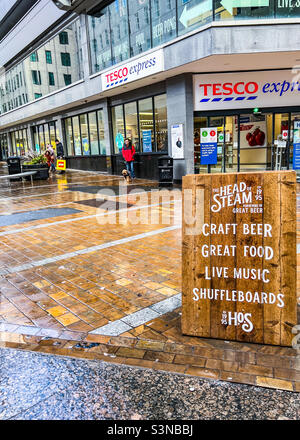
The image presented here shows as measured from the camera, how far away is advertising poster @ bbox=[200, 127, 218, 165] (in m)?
13.5

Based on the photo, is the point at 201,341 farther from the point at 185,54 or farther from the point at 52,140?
the point at 52,140

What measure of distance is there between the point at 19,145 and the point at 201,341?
36.3 m

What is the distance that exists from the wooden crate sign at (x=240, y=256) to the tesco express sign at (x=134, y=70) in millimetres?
11049

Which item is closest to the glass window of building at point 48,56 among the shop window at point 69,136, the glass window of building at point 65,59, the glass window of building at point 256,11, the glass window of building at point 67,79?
the glass window of building at point 65,59

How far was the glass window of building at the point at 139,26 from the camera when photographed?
13734mm

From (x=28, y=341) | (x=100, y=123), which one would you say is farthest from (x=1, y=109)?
(x=28, y=341)

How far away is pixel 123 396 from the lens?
226 centimetres

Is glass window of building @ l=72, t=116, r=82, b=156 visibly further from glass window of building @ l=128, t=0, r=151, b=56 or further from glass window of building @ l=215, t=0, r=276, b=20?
glass window of building @ l=215, t=0, r=276, b=20

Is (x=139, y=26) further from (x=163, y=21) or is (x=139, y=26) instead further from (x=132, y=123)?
(x=132, y=123)

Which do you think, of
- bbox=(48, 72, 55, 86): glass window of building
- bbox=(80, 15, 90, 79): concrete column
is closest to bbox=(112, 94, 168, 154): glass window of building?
bbox=(80, 15, 90, 79): concrete column

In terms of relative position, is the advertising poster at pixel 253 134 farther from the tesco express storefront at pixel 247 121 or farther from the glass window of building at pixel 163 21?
the glass window of building at pixel 163 21

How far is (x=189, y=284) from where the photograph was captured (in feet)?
9.52

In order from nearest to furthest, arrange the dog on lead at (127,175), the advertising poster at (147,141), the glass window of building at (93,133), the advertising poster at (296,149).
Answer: the advertising poster at (296,149) → the dog on lead at (127,175) → the advertising poster at (147,141) → the glass window of building at (93,133)
